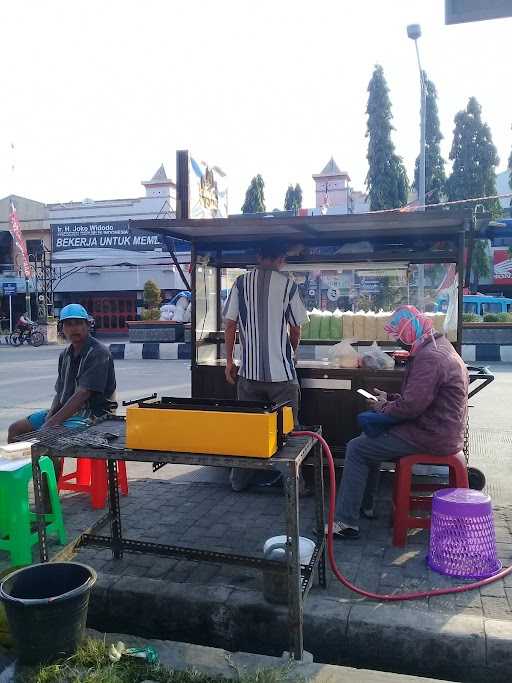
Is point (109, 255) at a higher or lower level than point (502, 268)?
higher

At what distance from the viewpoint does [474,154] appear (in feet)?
99.1

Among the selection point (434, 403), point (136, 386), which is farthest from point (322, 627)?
point (136, 386)

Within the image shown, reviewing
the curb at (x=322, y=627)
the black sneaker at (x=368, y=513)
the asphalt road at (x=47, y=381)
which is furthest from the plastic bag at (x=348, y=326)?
the asphalt road at (x=47, y=381)

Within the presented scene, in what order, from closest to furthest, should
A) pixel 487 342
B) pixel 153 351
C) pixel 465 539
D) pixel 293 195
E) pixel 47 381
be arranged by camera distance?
pixel 465 539 → pixel 47 381 → pixel 487 342 → pixel 153 351 → pixel 293 195

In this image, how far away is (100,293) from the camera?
1282 inches

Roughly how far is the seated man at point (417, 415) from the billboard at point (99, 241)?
2676 cm

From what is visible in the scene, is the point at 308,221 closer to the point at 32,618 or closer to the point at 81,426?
the point at 81,426

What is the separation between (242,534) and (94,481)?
1269 mm

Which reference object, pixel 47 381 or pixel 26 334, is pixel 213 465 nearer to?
pixel 47 381

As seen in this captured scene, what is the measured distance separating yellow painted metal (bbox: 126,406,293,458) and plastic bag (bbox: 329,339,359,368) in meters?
2.40

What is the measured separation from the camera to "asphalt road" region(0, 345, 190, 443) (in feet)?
29.1

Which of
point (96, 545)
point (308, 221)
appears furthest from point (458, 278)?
point (96, 545)

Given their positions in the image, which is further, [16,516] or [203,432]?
[16,516]

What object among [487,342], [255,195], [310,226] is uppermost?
[255,195]
